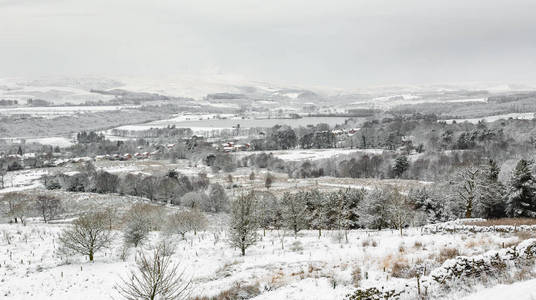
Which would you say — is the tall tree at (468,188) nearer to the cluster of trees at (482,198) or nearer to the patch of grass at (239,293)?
the cluster of trees at (482,198)

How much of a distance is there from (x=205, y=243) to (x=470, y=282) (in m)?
25.3

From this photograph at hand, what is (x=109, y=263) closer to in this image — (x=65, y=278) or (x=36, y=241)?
(x=65, y=278)

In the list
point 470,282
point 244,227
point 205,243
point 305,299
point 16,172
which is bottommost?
point 16,172

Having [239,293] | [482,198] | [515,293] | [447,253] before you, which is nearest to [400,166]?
[482,198]

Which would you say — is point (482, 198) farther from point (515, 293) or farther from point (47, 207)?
point (47, 207)

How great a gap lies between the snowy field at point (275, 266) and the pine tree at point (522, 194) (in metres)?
22.0

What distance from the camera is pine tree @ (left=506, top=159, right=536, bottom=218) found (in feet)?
130

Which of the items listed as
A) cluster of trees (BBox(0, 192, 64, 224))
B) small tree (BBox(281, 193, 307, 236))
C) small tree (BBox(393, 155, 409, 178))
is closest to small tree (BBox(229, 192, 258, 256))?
small tree (BBox(281, 193, 307, 236))

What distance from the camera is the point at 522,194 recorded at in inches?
1571

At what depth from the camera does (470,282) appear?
Answer: 40.7 feet

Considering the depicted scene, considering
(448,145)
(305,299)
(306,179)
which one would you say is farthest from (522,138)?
(305,299)

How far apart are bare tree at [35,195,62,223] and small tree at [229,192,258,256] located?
136ft

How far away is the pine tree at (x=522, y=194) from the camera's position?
1563 inches

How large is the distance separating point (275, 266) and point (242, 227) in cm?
754
